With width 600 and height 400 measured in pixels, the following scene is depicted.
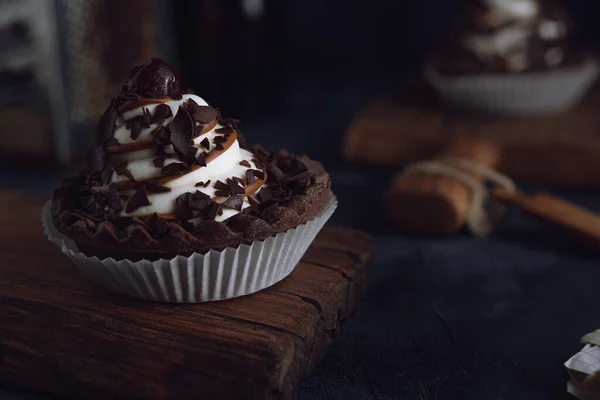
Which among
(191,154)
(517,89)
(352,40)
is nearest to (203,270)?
(191,154)

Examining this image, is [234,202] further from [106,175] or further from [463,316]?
[463,316]

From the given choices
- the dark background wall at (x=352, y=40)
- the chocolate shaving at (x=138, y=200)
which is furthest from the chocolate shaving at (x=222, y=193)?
the dark background wall at (x=352, y=40)

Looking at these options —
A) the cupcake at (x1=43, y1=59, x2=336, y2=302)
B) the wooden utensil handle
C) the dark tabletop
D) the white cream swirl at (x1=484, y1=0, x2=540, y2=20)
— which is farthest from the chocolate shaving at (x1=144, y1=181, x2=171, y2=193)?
the white cream swirl at (x1=484, y1=0, x2=540, y2=20)

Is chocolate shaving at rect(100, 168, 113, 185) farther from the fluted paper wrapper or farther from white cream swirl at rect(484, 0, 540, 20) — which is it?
white cream swirl at rect(484, 0, 540, 20)

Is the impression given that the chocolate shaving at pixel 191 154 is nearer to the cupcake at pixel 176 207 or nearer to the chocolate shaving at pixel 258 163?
the cupcake at pixel 176 207

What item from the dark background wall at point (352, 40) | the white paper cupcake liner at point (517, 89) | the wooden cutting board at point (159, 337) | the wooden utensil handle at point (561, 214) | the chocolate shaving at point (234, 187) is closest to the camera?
the wooden cutting board at point (159, 337)
